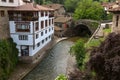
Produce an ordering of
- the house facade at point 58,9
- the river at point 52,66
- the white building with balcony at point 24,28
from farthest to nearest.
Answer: the house facade at point 58,9 < the white building with balcony at point 24,28 < the river at point 52,66

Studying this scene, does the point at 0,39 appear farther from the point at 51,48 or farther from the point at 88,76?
the point at 88,76

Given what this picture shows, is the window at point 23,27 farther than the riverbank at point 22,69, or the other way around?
the window at point 23,27

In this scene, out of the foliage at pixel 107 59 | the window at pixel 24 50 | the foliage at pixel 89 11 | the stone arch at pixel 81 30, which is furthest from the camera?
the stone arch at pixel 81 30

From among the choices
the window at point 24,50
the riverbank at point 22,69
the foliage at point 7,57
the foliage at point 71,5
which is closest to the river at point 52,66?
the riverbank at point 22,69

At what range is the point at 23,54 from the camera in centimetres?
3916

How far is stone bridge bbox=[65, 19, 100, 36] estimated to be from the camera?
228 ft

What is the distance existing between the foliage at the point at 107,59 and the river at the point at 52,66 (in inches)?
830

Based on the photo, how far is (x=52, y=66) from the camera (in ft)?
132

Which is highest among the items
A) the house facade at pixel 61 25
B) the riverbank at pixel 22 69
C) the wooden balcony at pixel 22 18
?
the wooden balcony at pixel 22 18

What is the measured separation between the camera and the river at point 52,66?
35.2 m

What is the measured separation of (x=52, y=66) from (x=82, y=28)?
1516 inches

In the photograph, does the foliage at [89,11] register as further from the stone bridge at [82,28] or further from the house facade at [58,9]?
the house facade at [58,9]

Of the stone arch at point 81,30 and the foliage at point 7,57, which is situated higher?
the foliage at point 7,57

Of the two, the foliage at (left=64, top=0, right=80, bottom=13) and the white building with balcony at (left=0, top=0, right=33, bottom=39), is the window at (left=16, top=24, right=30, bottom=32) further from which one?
the foliage at (left=64, top=0, right=80, bottom=13)
